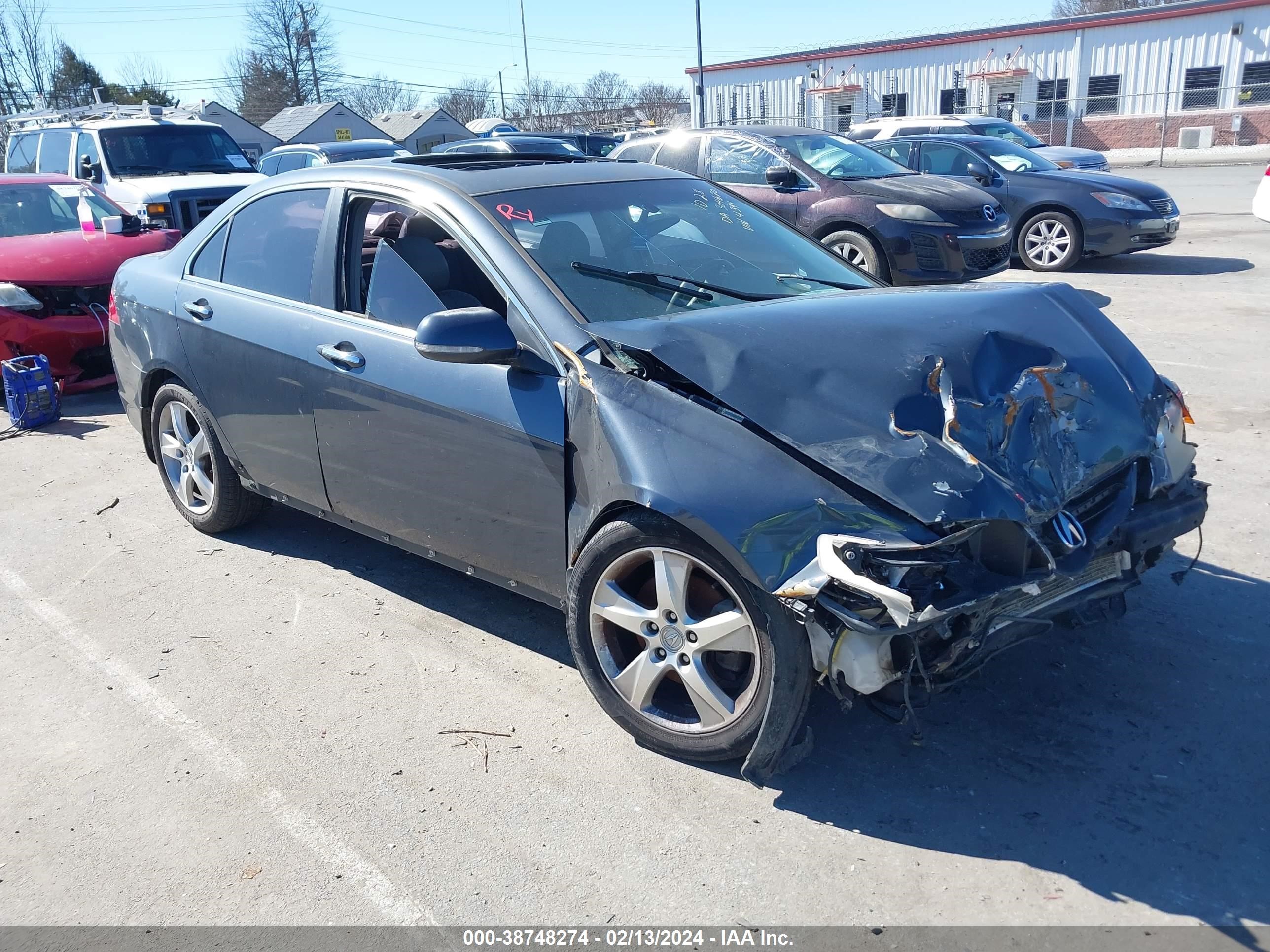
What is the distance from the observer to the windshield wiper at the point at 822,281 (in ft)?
13.7

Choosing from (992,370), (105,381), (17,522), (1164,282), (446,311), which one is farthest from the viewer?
(1164,282)

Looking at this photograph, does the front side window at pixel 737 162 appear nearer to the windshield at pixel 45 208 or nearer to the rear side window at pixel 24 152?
the windshield at pixel 45 208

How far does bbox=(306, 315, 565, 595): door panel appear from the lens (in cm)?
348

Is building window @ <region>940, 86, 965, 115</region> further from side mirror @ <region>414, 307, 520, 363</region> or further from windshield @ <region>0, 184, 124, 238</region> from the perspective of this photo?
side mirror @ <region>414, 307, 520, 363</region>

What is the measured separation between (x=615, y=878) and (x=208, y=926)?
108 cm

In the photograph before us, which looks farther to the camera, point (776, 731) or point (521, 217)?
point (521, 217)

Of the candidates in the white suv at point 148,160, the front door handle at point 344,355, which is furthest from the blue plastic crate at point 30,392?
the front door handle at point 344,355

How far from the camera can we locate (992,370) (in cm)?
315

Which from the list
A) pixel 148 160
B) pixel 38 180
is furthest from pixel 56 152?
pixel 38 180

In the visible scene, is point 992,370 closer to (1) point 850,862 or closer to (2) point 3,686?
(1) point 850,862

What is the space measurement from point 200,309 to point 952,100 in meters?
42.7

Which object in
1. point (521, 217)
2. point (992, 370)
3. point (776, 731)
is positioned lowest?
point (776, 731)

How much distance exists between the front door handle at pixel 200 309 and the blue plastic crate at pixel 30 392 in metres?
3.36

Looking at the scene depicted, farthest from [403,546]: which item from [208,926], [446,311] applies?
[208,926]
